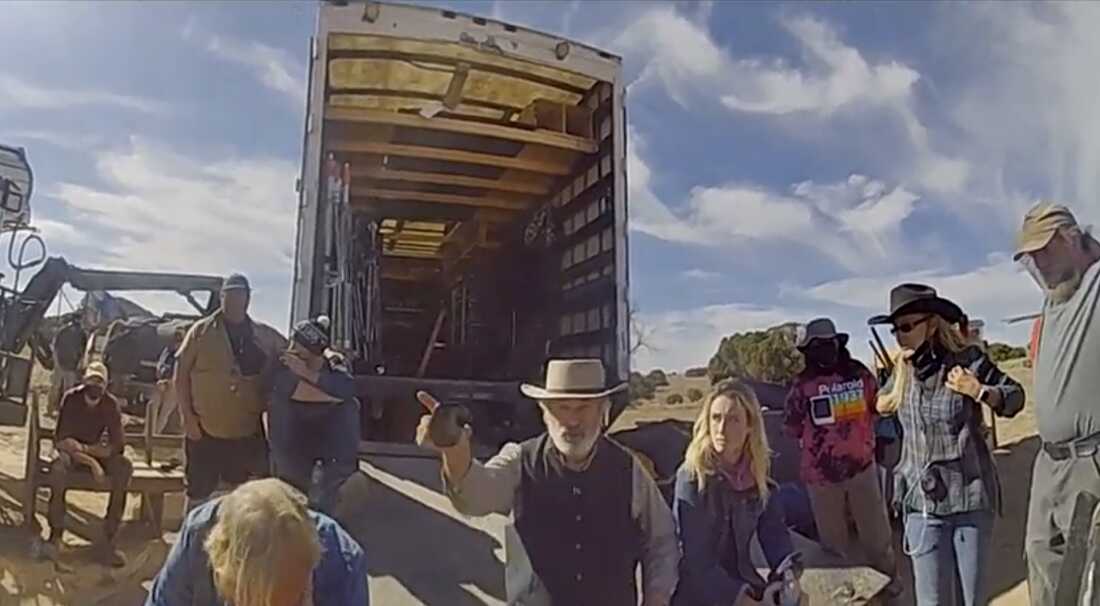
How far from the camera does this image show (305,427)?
1410 millimetres

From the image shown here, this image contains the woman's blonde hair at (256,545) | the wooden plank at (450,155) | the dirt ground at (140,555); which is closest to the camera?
the woman's blonde hair at (256,545)

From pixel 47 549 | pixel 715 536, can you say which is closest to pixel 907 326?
pixel 715 536

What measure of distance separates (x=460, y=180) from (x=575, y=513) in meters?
0.60

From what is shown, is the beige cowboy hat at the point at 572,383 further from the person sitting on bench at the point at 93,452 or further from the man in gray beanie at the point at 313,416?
the person sitting on bench at the point at 93,452

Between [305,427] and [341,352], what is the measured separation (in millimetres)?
125

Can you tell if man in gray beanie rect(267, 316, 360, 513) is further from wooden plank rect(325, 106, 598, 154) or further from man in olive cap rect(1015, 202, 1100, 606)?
man in olive cap rect(1015, 202, 1100, 606)

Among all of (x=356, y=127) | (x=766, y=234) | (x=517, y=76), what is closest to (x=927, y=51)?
(x=766, y=234)

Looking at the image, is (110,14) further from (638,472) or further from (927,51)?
(927,51)

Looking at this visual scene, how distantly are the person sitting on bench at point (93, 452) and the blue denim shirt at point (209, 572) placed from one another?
23 cm

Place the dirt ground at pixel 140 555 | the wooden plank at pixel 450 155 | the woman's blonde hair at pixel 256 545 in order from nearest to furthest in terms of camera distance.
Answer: the woman's blonde hair at pixel 256 545
the dirt ground at pixel 140 555
the wooden plank at pixel 450 155

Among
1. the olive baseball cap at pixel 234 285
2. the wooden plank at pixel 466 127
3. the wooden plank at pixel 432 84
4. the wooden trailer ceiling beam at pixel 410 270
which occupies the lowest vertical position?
the olive baseball cap at pixel 234 285

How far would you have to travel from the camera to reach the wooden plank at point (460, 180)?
1502 millimetres

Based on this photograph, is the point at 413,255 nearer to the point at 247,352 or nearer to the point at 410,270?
the point at 410,270

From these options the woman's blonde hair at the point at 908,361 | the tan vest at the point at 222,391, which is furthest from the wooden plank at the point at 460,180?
the woman's blonde hair at the point at 908,361
